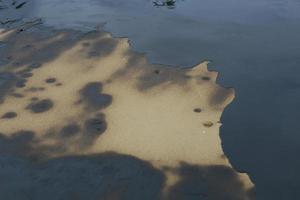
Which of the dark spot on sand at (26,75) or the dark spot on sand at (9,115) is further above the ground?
the dark spot on sand at (26,75)

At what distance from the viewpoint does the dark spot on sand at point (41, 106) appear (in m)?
6.77

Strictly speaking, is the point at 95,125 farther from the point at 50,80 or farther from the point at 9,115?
the point at 50,80

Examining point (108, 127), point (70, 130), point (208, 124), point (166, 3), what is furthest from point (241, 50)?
point (70, 130)

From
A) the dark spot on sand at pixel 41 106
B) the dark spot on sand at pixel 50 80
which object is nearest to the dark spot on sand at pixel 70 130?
the dark spot on sand at pixel 41 106

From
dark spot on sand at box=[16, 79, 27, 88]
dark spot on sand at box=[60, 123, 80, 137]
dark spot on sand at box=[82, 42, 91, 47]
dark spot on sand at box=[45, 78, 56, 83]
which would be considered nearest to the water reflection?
dark spot on sand at box=[82, 42, 91, 47]

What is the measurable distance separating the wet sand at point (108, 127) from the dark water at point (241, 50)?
0.87ft

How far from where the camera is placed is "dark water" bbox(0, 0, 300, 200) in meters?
5.80

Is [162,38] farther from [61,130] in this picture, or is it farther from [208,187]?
[208,187]

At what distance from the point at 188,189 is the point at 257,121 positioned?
1645 mm

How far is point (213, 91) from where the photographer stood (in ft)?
23.2

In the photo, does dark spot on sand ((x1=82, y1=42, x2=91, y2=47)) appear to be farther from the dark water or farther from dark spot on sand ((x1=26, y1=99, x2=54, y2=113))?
dark spot on sand ((x1=26, y1=99, x2=54, y2=113))

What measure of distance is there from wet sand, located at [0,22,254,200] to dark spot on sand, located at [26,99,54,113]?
0.05 feet

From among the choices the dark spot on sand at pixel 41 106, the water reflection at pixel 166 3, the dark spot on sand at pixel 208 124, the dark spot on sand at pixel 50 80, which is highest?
the water reflection at pixel 166 3

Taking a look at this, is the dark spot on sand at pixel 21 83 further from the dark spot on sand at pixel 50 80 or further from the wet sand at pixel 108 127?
the dark spot on sand at pixel 50 80
